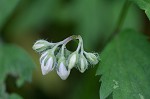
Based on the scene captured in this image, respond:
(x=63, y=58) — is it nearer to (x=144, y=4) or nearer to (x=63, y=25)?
(x=144, y=4)

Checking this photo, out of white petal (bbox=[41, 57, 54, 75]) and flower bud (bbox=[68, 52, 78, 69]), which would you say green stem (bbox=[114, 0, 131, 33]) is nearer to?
flower bud (bbox=[68, 52, 78, 69])

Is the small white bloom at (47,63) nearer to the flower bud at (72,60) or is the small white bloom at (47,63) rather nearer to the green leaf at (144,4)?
the flower bud at (72,60)

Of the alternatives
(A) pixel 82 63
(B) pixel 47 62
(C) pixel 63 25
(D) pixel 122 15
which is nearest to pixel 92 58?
(A) pixel 82 63

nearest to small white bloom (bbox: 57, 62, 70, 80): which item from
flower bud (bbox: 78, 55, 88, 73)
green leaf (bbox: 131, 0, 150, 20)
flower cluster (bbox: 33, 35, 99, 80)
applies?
flower cluster (bbox: 33, 35, 99, 80)

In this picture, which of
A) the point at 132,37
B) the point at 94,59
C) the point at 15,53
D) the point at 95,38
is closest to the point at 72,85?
the point at 95,38

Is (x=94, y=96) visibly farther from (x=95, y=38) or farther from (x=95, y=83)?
(x=95, y=38)

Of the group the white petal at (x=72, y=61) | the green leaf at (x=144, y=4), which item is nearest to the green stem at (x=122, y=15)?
the green leaf at (x=144, y=4)

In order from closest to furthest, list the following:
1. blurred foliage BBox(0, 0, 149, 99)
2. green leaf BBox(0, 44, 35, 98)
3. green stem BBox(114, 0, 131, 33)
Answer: green stem BBox(114, 0, 131, 33), green leaf BBox(0, 44, 35, 98), blurred foliage BBox(0, 0, 149, 99)
